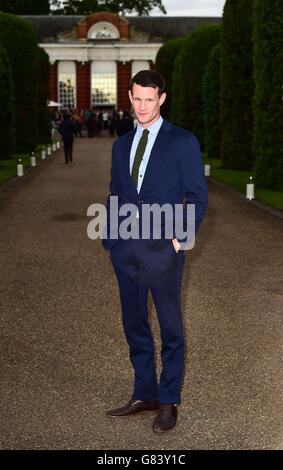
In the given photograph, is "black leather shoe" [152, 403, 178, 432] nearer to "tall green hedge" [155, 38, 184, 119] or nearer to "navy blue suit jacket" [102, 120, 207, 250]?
"navy blue suit jacket" [102, 120, 207, 250]

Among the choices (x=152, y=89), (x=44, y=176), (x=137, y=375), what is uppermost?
(x=152, y=89)

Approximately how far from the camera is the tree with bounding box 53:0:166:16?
89.0 meters

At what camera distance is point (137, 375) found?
527 centimetres

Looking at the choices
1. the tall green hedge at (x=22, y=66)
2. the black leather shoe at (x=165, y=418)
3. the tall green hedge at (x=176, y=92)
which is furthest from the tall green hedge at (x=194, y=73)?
the black leather shoe at (x=165, y=418)

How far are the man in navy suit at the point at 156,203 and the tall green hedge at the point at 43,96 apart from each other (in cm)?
3670

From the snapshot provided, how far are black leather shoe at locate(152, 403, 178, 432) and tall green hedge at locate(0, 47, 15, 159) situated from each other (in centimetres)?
2545

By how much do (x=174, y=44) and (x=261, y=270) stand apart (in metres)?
34.6

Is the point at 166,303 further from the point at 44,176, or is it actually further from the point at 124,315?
the point at 44,176

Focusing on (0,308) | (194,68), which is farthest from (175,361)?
(194,68)

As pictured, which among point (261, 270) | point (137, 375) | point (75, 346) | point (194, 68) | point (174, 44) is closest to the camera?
point (137, 375)

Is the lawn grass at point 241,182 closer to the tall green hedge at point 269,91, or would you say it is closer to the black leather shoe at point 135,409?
the tall green hedge at point 269,91

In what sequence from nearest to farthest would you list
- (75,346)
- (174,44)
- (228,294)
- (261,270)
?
(75,346) < (228,294) < (261,270) < (174,44)

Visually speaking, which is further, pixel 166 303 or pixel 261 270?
pixel 261 270

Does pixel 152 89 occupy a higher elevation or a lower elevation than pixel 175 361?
higher
